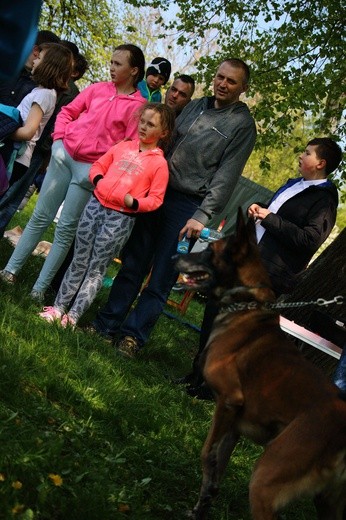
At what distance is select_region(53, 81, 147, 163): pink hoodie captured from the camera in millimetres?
6379

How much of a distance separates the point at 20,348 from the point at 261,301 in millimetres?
1772

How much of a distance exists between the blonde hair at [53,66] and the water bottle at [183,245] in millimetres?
2043

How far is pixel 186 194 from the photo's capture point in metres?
6.22

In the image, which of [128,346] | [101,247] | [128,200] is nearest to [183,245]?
[128,200]

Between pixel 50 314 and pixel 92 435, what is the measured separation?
7.11 ft

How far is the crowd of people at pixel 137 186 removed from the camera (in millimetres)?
5953

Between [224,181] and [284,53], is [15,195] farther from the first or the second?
[284,53]

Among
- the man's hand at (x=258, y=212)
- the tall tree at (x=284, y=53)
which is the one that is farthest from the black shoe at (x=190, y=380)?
the tall tree at (x=284, y=53)

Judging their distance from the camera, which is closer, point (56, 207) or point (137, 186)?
point (137, 186)

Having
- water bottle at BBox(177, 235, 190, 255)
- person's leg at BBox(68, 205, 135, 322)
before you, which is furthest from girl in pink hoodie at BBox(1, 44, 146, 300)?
water bottle at BBox(177, 235, 190, 255)

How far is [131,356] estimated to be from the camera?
6.18m

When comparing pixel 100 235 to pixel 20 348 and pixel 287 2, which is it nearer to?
pixel 20 348

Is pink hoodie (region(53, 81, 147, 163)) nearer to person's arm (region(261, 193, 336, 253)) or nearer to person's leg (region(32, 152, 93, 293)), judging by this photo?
person's leg (region(32, 152, 93, 293))

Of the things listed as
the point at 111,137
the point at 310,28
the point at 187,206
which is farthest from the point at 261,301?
the point at 310,28
